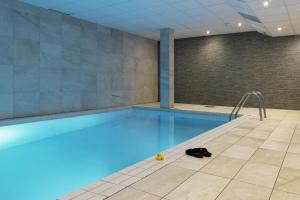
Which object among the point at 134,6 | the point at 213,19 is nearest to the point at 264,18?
the point at 213,19

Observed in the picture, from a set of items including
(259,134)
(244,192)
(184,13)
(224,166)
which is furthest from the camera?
(184,13)

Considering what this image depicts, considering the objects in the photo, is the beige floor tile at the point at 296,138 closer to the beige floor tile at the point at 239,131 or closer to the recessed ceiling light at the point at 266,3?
the beige floor tile at the point at 239,131

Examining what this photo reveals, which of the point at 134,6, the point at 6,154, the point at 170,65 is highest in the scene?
the point at 134,6

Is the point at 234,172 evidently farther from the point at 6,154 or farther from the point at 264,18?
the point at 264,18

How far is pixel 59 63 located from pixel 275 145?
5368 millimetres

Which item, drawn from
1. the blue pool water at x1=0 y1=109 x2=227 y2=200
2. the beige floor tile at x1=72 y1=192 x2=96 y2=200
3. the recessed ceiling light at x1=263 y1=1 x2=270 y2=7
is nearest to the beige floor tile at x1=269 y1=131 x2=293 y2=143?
the blue pool water at x1=0 y1=109 x2=227 y2=200

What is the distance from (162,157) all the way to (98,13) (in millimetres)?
5004

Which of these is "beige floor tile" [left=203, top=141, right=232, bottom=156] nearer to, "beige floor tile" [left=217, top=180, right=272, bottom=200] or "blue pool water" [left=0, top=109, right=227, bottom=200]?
"beige floor tile" [left=217, top=180, right=272, bottom=200]

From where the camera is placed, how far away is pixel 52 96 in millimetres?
6270

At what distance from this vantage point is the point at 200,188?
6.22 feet

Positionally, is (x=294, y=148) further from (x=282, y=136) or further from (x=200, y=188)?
(x=200, y=188)

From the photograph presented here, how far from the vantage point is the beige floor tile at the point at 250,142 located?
3215 mm

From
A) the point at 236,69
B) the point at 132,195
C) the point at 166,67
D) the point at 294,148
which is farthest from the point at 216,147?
the point at 236,69

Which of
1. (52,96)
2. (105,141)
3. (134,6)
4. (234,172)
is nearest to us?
(234,172)
